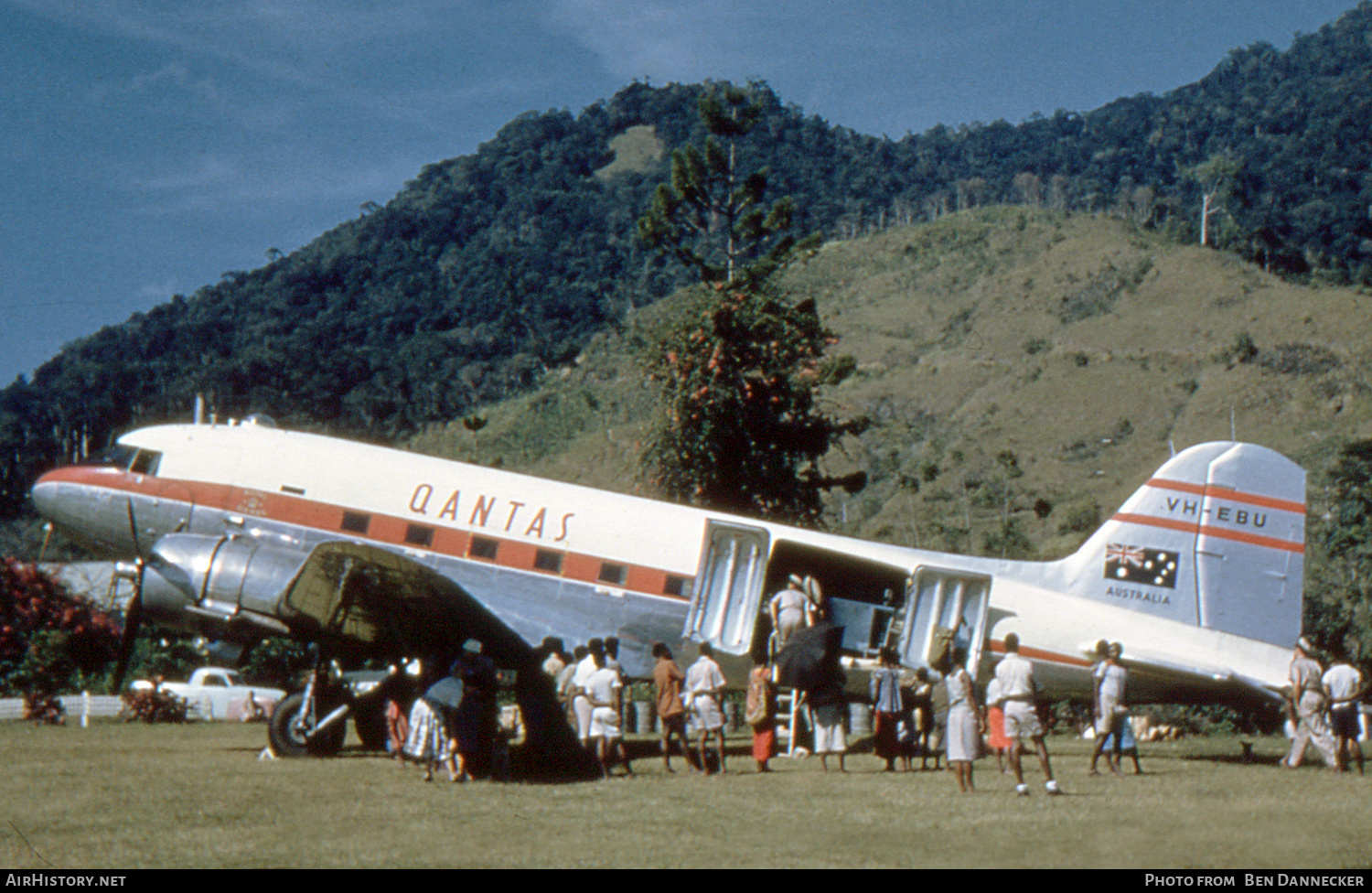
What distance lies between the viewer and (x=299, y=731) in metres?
13.5

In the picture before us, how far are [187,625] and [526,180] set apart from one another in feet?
525

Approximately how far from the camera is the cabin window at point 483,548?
1505cm

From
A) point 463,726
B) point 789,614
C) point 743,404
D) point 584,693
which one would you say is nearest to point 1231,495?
point 789,614

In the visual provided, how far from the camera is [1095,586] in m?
14.7

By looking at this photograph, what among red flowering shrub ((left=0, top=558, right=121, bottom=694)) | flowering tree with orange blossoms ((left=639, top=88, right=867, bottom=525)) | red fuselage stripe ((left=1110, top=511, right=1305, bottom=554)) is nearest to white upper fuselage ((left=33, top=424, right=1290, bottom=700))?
red fuselage stripe ((left=1110, top=511, right=1305, bottom=554))

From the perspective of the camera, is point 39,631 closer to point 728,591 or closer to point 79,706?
point 79,706

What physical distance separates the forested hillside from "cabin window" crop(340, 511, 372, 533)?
2676cm

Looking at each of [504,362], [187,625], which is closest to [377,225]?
[504,362]

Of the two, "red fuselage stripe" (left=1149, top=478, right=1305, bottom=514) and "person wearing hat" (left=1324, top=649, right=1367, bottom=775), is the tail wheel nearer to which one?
"red fuselage stripe" (left=1149, top=478, right=1305, bottom=514)

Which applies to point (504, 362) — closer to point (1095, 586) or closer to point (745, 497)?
point (745, 497)

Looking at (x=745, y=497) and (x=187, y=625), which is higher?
(x=745, y=497)

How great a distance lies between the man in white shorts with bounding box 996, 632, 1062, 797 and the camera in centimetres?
1021

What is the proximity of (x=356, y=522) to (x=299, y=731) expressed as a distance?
2.88 metres

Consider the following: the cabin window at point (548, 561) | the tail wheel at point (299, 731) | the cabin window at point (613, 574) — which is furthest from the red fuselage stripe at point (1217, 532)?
the tail wheel at point (299, 731)
